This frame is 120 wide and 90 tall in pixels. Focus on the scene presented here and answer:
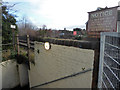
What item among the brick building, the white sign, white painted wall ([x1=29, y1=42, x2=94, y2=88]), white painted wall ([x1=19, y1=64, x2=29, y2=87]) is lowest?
white painted wall ([x1=19, y1=64, x2=29, y2=87])

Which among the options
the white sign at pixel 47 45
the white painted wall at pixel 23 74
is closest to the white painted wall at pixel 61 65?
the white sign at pixel 47 45

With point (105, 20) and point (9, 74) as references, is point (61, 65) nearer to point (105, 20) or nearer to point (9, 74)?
point (105, 20)

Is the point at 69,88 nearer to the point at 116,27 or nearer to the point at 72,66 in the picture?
A: the point at 72,66

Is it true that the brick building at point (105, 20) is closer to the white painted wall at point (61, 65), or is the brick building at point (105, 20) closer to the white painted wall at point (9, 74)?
the white painted wall at point (61, 65)

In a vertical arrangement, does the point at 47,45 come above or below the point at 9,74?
above

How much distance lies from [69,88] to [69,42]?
152 cm

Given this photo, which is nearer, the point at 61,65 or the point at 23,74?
the point at 61,65

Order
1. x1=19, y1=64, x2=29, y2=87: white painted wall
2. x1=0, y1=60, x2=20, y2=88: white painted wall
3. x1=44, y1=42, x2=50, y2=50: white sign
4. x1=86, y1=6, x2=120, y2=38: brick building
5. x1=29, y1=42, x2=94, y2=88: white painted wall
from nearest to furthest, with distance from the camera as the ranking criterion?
x1=86, y1=6, x2=120, y2=38: brick building, x1=29, y1=42, x2=94, y2=88: white painted wall, x1=44, y1=42, x2=50, y2=50: white sign, x1=0, y1=60, x2=20, y2=88: white painted wall, x1=19, y1=64, x2=29, y2=87: white painted wall

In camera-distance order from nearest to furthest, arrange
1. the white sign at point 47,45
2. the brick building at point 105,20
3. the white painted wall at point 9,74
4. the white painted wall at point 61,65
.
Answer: the brick building at point 105,20, the white painted wall at point 61,65, the white sign at point 47,45, the white painted wall at point 9,74

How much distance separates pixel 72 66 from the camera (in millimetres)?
2408

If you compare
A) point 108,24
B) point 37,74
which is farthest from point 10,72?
point 108,24

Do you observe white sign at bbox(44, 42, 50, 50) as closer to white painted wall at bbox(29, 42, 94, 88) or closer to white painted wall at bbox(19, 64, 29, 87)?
white painted wall at bbox(29, 42, 94, 88)

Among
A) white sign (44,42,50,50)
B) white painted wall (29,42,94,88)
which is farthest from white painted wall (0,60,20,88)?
white sign (44,42,50,50)

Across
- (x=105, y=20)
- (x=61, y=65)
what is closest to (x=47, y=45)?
(x=61, y=65)
